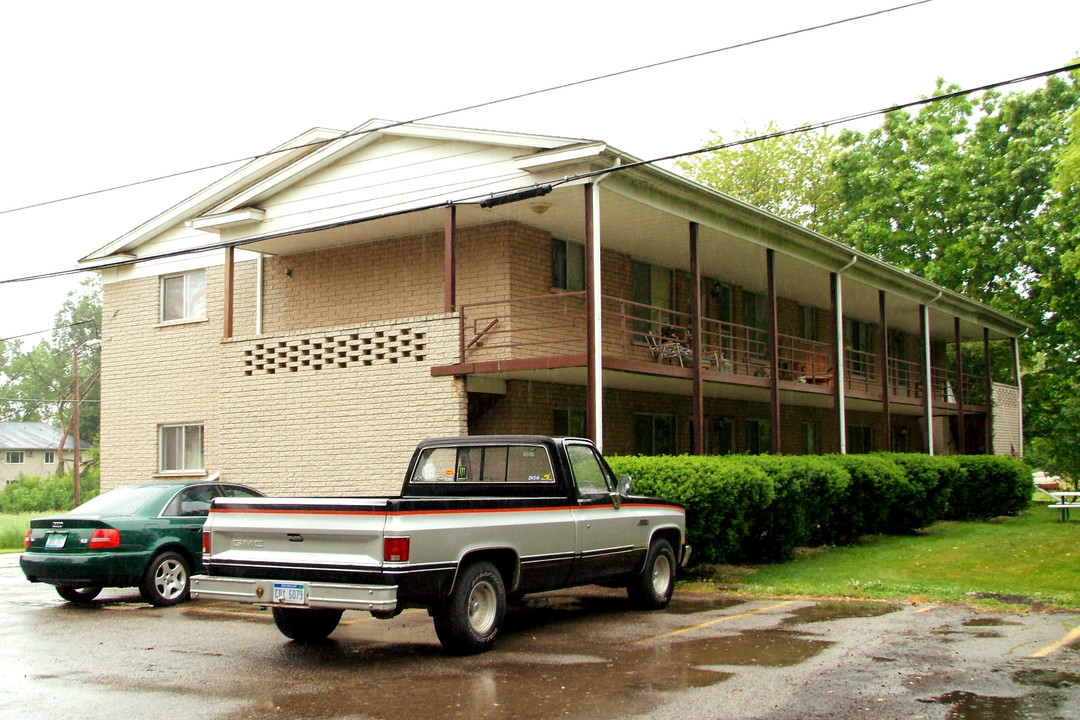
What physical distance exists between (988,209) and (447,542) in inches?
1397

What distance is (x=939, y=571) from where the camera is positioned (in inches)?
598

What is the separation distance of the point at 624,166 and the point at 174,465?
40.6ft

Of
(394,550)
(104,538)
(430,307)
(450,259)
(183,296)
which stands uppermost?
(183,296)

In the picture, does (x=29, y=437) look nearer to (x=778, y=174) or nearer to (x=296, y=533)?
(x=778, y=174)

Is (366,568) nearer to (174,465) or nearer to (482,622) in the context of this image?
→ (482,622)

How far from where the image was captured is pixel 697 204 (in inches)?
703

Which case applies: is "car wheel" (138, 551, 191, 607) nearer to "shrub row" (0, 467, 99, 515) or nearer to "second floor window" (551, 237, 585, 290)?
"second floor window" (551, 237, 585, 290)

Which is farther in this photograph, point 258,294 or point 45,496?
point 45,496

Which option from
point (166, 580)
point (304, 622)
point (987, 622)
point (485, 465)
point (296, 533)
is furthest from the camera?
point (166, 580)

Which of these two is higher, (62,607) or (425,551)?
(425,551)

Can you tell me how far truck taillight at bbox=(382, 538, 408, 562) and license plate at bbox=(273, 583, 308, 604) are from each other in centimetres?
78

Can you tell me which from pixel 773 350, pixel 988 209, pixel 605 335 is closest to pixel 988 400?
pixel 988 209

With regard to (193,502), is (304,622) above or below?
below

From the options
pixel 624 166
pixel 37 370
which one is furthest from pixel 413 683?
pixel 37 370
